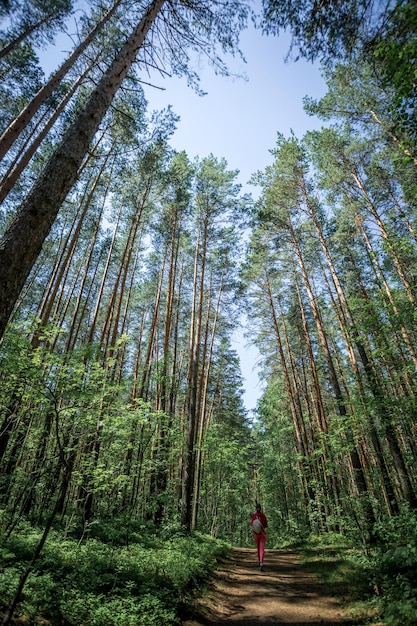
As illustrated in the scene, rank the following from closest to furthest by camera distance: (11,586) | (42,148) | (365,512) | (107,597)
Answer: (11,586)
(107,597)
(365,512)
(42,148)

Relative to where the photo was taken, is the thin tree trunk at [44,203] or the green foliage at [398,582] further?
the green foliage at [398,582]

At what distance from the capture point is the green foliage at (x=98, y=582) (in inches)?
142

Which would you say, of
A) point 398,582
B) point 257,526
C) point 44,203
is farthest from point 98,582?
point 44,203

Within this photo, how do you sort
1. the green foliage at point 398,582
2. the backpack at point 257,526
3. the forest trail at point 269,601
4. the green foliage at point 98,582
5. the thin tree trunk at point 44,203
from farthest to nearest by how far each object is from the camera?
the backpack at point 257,526
the forest trail at point 269,601
the green foliage at point 98,582
the green foliage at point 398,582
the thin tree trunk at point 44,203

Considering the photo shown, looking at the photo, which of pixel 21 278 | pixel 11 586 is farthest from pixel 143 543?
pixel 21 278

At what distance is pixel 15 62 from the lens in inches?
454

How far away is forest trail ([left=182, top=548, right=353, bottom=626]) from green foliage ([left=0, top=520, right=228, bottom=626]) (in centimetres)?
47

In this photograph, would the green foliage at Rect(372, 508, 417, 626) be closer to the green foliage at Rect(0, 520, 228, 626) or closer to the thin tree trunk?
the green foliage at Rect(0, 520, 228, 626)

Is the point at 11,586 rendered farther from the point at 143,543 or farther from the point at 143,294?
the point at 143,294

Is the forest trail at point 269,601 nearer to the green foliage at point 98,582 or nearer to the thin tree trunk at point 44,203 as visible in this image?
the green foliage at point 98,582

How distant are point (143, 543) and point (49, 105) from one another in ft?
50.2

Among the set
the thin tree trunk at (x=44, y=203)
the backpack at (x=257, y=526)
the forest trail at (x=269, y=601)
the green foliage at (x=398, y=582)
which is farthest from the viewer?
the backpack at (x=257, y=526)

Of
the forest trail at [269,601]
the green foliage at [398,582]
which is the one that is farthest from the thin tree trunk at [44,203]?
the green foliage at [398,582]

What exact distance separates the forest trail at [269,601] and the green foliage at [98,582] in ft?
1.55
